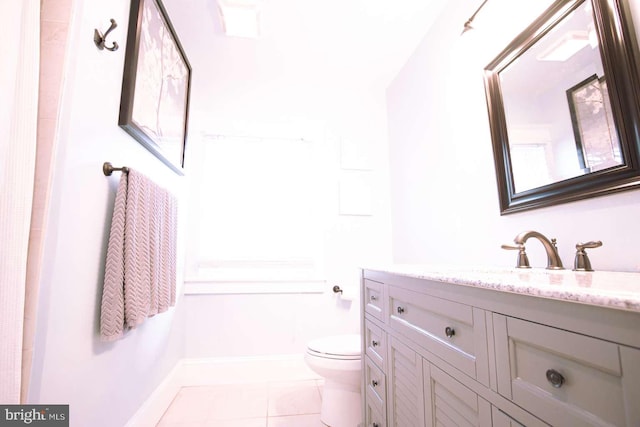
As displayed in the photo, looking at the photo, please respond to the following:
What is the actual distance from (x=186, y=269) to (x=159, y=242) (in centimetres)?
83

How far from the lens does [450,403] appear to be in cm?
75

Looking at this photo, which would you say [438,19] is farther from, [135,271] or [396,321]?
[135,271]

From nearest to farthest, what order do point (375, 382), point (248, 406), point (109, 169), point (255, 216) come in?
point (109, 169) → point (375, 382) → point (248, 406) → point (255, 216)

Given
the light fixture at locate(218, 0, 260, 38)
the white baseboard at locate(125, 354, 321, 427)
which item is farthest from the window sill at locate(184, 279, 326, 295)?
the light fixture at locate(218, 0, 260, 38)

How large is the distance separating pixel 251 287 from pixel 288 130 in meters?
1.35

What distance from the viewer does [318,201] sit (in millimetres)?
2357

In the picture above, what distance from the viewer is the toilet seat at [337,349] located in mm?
1511

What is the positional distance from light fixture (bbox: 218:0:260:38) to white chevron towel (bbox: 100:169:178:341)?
113cm

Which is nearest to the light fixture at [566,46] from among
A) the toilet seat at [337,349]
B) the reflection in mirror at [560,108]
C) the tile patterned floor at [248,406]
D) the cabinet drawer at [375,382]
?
the reflection in mirror at [560,108]

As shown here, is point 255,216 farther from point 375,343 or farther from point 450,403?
point 450,403

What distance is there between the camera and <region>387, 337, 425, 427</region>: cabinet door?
0.90 meters

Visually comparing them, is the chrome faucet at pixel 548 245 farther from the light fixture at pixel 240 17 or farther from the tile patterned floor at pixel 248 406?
the light fixture at pixel 240 17

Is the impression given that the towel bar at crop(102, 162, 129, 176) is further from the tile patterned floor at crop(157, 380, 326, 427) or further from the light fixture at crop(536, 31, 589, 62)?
the light fixture at crop(536, 31, 589, 62)

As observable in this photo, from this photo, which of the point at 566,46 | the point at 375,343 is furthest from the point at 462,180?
the point at 375,343
